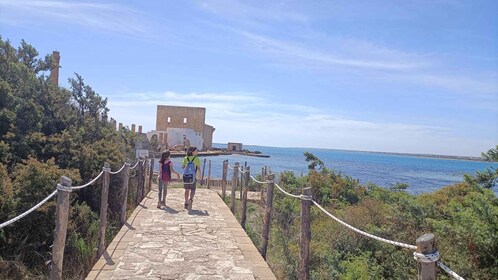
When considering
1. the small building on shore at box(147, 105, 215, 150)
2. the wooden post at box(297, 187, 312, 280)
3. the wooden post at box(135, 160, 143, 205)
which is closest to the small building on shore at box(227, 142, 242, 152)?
the small building on shore at box(147, 105, 215, 150)

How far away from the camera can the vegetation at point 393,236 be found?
5184mm

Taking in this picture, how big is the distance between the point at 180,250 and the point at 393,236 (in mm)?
3953

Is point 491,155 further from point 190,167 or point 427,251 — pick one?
point 190,167

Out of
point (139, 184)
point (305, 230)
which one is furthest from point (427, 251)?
point (139, 184)

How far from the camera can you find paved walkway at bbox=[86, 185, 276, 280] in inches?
215

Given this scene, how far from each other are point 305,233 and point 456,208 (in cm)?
301

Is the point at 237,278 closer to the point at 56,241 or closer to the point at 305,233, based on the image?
the point at 305,233

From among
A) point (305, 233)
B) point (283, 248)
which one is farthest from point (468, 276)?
point (283, 248)

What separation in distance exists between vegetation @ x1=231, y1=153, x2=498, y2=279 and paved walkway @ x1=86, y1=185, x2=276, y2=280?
3.59ft

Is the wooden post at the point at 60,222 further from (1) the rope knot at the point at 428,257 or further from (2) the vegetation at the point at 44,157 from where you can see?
(1) the rope knot at the point at 428,257

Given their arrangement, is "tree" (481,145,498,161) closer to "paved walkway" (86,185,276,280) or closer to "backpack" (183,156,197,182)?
"paved walkway" (86,185,276,280)

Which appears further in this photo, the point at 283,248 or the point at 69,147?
the point at 69,147

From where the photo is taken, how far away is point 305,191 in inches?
204

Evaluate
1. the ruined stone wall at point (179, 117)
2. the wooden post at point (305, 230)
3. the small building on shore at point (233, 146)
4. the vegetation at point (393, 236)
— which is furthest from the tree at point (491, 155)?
the small building on shore at point (233, 146)
